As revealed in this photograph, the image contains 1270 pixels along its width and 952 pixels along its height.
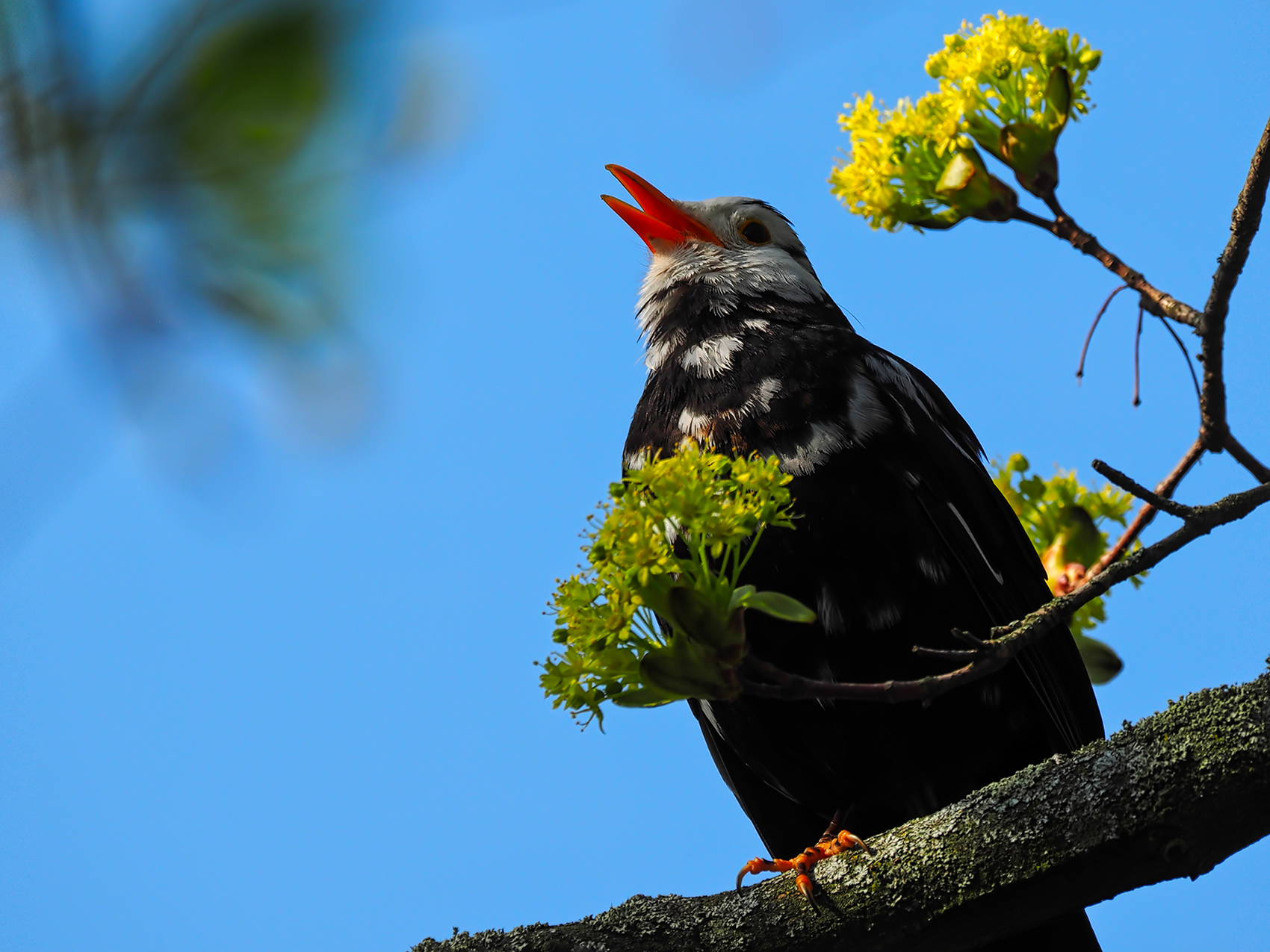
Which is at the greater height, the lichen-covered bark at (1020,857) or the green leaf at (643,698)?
the green leaf at (643,698)

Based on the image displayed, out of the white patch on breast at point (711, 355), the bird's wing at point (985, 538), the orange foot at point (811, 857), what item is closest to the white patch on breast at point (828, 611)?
the bird's wing at point (985, 538)

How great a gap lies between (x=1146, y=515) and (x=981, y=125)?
1015 mm

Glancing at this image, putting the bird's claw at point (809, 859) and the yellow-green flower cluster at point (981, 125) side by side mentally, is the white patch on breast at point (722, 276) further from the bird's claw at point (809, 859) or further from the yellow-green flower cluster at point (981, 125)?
the bird's claw at point (809, 859)

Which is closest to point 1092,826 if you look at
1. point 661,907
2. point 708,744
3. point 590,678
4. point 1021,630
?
point 1021,630

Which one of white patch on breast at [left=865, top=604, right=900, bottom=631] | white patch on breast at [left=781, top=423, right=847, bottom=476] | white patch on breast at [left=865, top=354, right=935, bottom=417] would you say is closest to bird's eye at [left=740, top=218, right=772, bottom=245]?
white patch on breast at [left=865, top=354, right=935, bottom=417]

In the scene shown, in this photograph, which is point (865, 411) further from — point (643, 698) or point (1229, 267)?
point (643, 698)

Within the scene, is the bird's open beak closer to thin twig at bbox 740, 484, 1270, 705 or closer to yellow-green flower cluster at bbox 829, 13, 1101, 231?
yellow-green flower cluster at bbox 829, 13, 1101, 231

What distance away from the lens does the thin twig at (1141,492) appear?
1565 millimetres

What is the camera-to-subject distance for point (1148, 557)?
1.71 meters

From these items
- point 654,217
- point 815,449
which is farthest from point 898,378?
point 654,217

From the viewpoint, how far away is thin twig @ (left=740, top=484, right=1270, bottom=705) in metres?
1.63

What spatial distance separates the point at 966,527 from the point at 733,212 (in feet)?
5.46

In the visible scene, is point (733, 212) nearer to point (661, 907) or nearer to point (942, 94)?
point (942, 94)

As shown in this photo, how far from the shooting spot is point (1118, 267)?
2271mm
